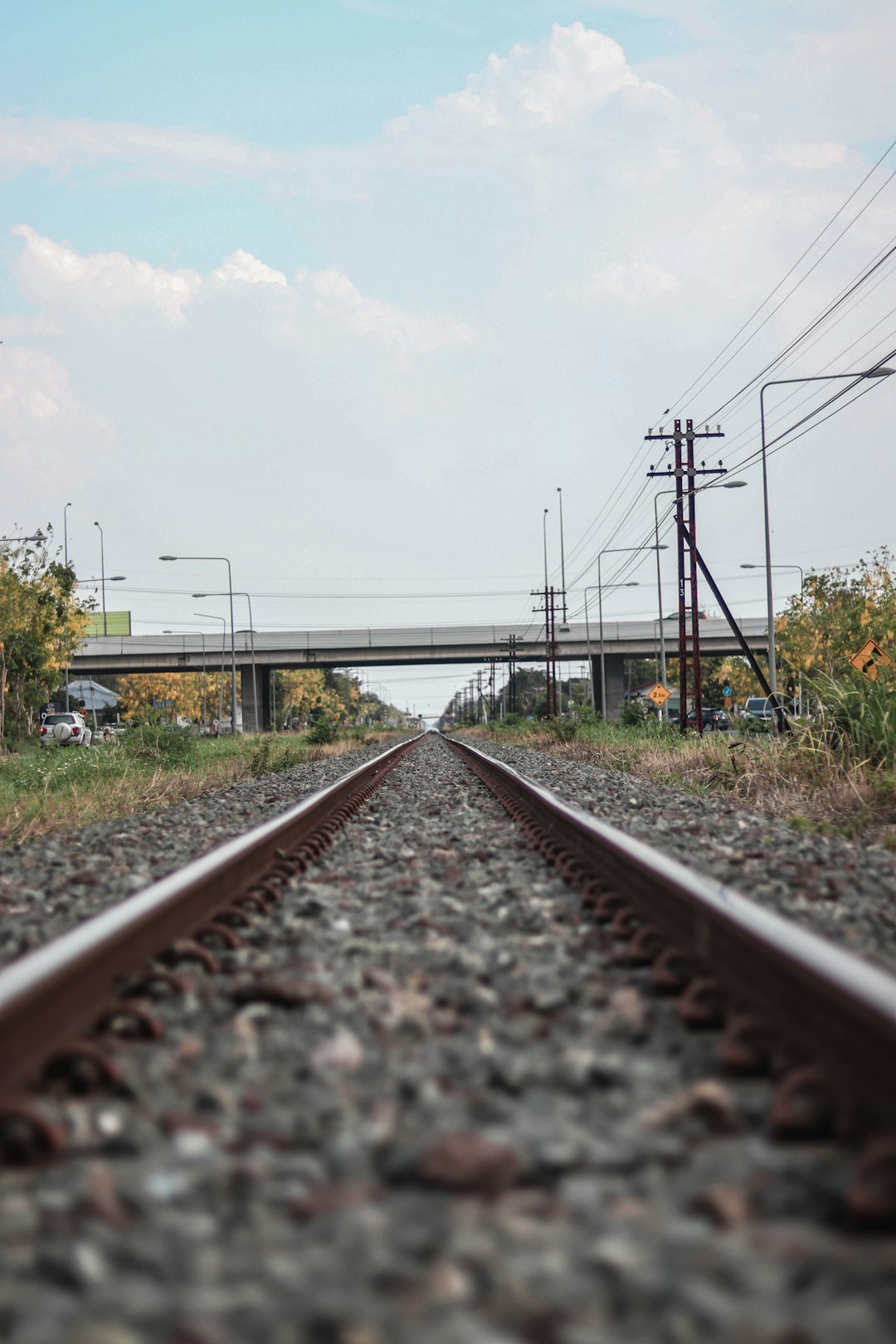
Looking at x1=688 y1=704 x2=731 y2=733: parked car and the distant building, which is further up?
the distant building

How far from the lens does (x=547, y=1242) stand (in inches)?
68.1

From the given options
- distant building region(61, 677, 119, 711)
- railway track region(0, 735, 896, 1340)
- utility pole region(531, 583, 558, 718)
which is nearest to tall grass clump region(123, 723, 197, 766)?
railway track region(0, 735, 896, 1340)

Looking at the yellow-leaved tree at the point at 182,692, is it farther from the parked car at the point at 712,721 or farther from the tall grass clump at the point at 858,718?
the tall grass clump at the point at 858,718

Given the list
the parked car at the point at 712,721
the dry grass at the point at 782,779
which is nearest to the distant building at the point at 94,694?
the parked car at the point at 712,721

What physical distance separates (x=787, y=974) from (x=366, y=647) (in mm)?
80391

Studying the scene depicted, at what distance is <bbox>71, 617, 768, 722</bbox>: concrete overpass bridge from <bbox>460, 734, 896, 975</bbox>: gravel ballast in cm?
7198

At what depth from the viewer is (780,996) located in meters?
2.75

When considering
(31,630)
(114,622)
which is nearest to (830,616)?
(31,630)

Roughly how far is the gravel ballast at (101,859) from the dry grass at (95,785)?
434mm

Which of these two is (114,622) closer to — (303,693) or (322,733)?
(303,693)

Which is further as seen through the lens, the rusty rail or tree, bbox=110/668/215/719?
tree, bbox=110/668/215/719

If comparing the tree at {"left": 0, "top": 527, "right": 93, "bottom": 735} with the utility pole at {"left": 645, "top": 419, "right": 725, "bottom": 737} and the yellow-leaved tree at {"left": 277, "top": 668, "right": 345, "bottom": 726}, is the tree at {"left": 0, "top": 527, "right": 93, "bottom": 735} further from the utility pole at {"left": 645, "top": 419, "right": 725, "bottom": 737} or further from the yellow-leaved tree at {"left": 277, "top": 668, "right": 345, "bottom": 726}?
the yellow-leaved tree at {"left": 277, "top": 668, "right": 345, "bottom": 726}

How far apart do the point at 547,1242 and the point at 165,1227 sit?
2.06 ft

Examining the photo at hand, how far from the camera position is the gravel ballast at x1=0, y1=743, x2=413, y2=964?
5031 mm
